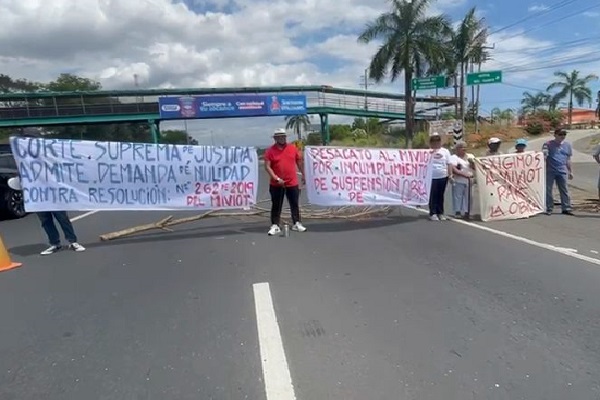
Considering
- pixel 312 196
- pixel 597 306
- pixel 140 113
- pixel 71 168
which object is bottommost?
pixel 597 306

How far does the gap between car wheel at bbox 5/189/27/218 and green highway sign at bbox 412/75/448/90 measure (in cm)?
2937

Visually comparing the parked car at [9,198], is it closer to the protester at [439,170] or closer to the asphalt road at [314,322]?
the asphalt road at [314,322]

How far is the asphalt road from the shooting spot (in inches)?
113

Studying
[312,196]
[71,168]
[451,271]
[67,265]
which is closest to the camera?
[451,271]

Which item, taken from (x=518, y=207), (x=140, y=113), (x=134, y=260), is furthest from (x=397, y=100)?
(x=134, y=260)

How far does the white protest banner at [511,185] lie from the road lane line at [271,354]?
5.47 metres

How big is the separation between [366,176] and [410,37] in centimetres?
2964

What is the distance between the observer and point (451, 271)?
16.9ft

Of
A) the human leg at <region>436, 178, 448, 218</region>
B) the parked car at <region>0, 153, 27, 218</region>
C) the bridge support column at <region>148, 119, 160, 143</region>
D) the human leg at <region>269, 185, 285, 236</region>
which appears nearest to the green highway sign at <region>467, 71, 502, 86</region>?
the human leg at <region>436, 178, 448, 218</region>

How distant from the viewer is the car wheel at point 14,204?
416 inches

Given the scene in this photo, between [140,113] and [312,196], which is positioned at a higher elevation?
[140,113]

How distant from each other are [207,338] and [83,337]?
106 centimetres

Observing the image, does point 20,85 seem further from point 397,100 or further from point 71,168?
point 71,168

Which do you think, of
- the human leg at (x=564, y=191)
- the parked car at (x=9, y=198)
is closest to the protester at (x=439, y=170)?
the human leg at (x=564, y=191)
